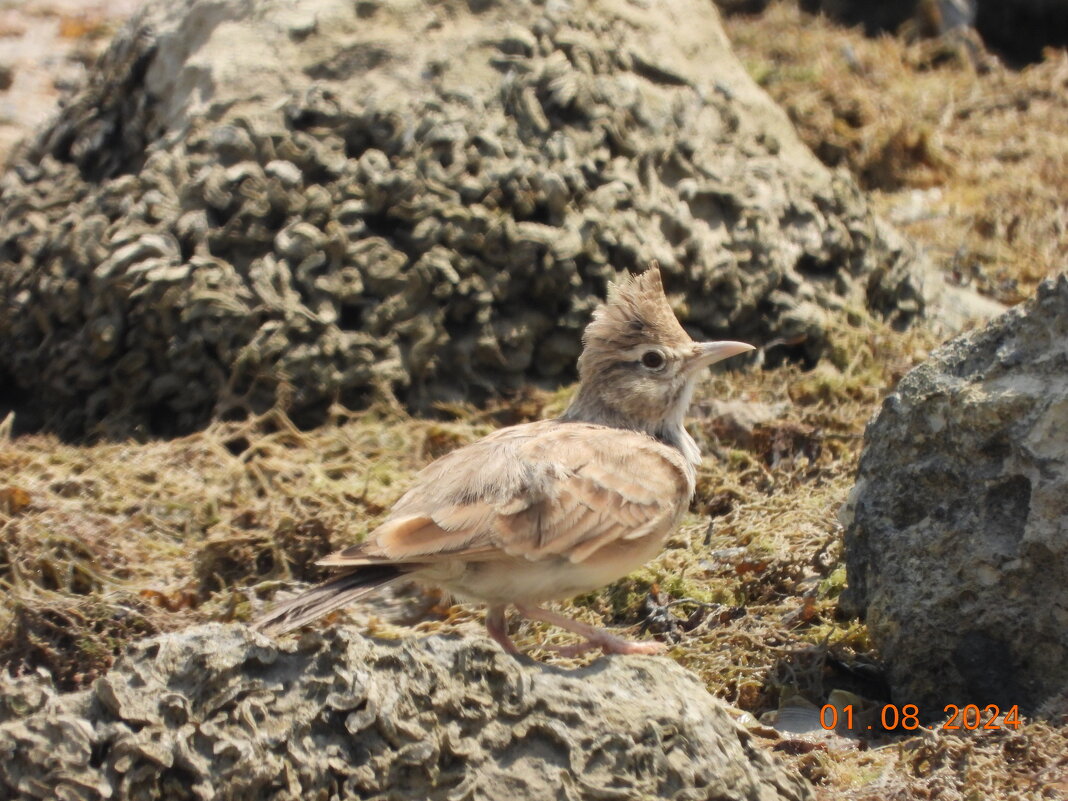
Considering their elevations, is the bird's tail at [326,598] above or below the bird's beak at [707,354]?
below

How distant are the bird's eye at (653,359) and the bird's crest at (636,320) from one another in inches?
1.8

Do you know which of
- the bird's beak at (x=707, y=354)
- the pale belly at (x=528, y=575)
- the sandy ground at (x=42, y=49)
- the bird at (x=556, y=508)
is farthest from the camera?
the sandy ground at (x=42, y=49)

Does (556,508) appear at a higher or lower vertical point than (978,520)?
lower

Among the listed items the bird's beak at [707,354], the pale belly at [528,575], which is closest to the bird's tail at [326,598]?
the pale belly at [528,575]

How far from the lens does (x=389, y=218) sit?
771cm

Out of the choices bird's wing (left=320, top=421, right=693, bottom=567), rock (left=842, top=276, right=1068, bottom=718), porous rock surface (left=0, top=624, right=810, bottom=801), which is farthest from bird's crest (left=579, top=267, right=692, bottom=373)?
porous rock surface (left=0, top=624, right=810, bottom=801)

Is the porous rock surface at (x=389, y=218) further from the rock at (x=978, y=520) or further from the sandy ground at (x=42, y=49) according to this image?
the rock at (x=978, y=520)

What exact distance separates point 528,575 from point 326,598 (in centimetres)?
73

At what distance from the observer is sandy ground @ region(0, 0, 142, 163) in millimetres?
10922

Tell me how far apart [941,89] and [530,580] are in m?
8.21

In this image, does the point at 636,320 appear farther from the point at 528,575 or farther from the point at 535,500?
the point at 528,575

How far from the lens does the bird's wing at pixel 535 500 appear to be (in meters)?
4.34

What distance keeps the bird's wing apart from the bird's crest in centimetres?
47

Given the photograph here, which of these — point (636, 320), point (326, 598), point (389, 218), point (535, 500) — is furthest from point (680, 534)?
point (389, 218)
